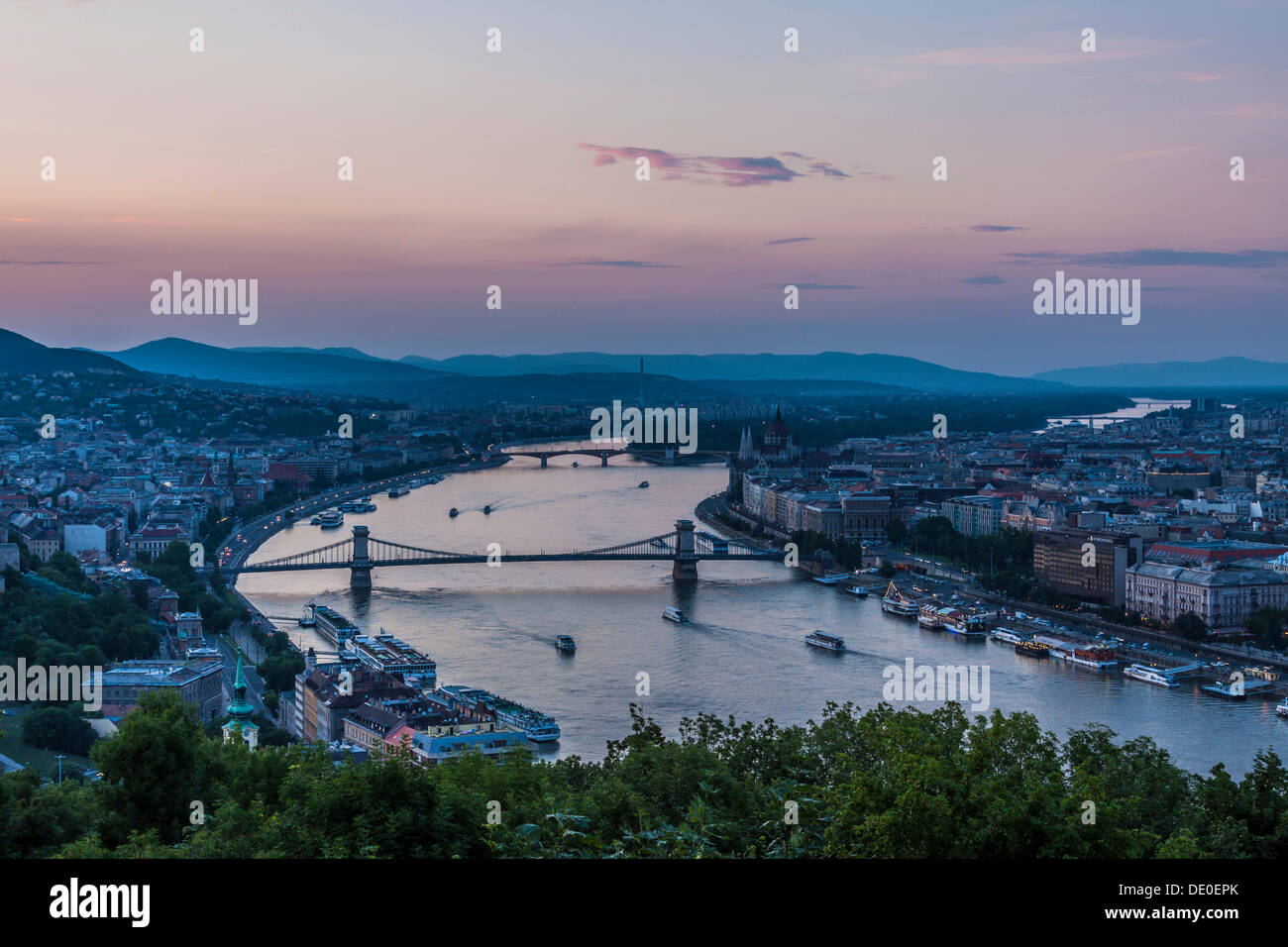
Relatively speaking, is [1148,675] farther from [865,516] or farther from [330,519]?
[330,519]

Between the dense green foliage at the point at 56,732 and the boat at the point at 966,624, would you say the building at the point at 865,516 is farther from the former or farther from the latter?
the dense green foliage at the point at 56,732

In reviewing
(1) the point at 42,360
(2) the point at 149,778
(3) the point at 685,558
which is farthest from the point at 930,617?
(1) the point at 42,360

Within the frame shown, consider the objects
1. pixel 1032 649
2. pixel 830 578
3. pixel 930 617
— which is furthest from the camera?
pixel 830 578

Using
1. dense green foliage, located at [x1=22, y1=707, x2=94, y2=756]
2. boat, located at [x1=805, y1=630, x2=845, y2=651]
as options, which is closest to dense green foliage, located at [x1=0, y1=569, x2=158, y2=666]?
dense green foliage, located at [x1=22, y1=707, x2=94, y2=756]

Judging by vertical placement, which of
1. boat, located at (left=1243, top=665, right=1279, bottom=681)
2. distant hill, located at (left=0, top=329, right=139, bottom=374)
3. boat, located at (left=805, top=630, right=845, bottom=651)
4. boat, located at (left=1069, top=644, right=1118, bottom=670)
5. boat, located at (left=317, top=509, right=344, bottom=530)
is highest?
distant hill, located at (left=0, top=329, right=139, bottom=374)

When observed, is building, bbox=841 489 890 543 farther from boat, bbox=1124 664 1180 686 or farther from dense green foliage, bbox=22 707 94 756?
dense green foliage, bbox=22 707 94 756
